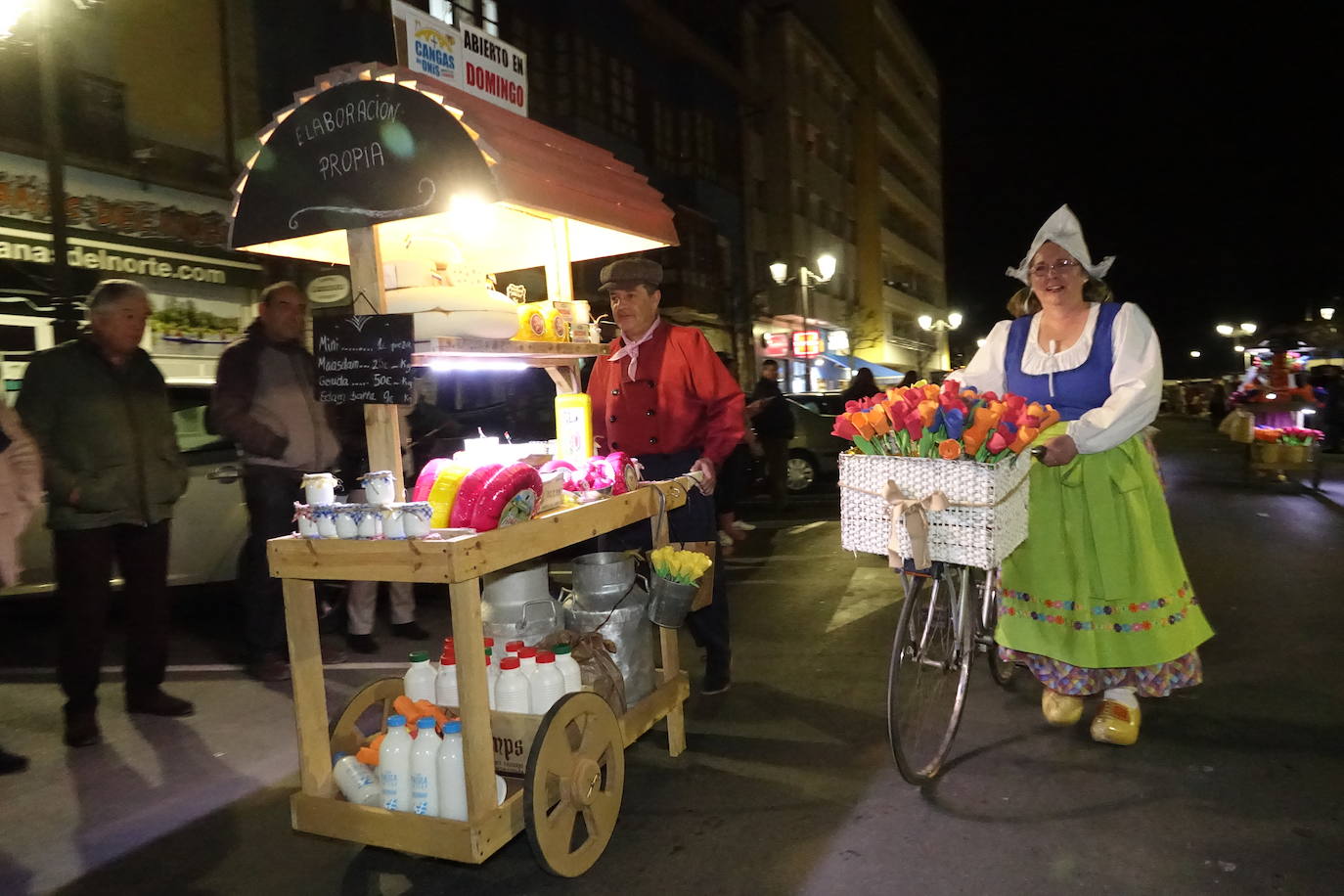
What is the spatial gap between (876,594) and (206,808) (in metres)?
4.48

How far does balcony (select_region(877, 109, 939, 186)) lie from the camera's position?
134 ft

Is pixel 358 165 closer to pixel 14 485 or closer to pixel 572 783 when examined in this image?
pixel 14 485

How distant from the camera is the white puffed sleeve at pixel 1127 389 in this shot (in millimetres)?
3420

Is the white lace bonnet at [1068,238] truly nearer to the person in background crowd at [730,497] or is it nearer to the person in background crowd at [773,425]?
the person in background crowd at [730,497]

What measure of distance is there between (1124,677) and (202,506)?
5.27m

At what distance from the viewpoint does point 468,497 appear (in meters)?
2.75

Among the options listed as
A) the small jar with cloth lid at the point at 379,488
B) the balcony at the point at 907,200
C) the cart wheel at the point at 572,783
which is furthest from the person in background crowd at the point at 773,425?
the balcony at the point at 907,200

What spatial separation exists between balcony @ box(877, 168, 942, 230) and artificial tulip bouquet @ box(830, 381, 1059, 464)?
39.4 m

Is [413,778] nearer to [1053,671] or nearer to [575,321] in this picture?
[575,321]

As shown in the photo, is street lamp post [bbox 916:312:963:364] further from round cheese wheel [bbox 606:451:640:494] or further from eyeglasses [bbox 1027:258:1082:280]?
round cheese wheel [bbox 606:451:640:494]

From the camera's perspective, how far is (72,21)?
31.9 ft

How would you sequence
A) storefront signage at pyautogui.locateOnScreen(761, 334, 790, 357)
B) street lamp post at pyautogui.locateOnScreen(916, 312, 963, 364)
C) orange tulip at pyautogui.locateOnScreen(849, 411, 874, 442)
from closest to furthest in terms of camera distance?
1. orange tulip at pyautogui.locateOnScreen(849, 411, 874, 442)
2. storefront signage at pyautogui.locateOnScreen(761, 334, 790, 357)
3. street lamp post at pyautogui.locateOnScreen(916, 312, 963, 364)

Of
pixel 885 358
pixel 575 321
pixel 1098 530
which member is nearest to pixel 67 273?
pixel 575 321

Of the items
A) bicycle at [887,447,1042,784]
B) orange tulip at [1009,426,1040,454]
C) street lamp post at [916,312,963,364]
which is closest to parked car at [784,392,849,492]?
bicycle at [887,447,1042,784]
